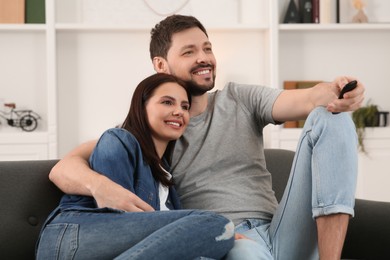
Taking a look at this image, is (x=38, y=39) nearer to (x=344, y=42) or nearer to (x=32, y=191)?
(x=344, y=42)

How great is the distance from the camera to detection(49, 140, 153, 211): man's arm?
1684 millimetres

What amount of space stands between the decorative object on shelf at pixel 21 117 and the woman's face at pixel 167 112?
2.07m

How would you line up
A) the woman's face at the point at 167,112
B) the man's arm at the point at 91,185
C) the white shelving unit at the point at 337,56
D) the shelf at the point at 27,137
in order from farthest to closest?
1. the white shelving unit at the point at 337,56
2. the shelf at the point at 27,137
3. the woman's face at the point at 167,112
4. the man's arm at the point at 91,185

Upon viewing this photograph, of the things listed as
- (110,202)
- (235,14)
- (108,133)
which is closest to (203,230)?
(110,202)

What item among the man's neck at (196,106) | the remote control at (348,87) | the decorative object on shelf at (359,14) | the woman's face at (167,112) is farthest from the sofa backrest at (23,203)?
the decorative object on shelf at (359,14)

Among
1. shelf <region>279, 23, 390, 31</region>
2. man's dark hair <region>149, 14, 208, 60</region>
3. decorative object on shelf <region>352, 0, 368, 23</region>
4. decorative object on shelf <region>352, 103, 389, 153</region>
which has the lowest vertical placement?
decorative object on shelf <region>352, 103, 389, 153</region>

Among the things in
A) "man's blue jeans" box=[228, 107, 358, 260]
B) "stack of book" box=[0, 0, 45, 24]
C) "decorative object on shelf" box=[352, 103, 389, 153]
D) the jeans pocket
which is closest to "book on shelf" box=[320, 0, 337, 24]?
"decorative object on shelf" box=[352, 103, 389, 153]

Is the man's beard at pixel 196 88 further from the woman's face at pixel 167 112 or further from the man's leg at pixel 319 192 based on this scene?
the man's leg at pixel 319 192

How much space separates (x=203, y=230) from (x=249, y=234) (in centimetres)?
30

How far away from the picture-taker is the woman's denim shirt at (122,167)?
5.81ft

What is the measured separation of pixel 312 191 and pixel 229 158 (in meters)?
0.37

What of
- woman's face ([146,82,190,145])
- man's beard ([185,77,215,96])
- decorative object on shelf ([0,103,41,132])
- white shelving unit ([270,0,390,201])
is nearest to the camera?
woman's face ([146,82,190,145])

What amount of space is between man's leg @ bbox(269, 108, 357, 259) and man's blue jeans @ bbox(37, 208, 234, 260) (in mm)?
218

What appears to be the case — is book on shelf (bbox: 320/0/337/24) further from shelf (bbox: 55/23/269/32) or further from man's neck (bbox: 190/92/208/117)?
man's neck (bbox: 190/92/208/117)
